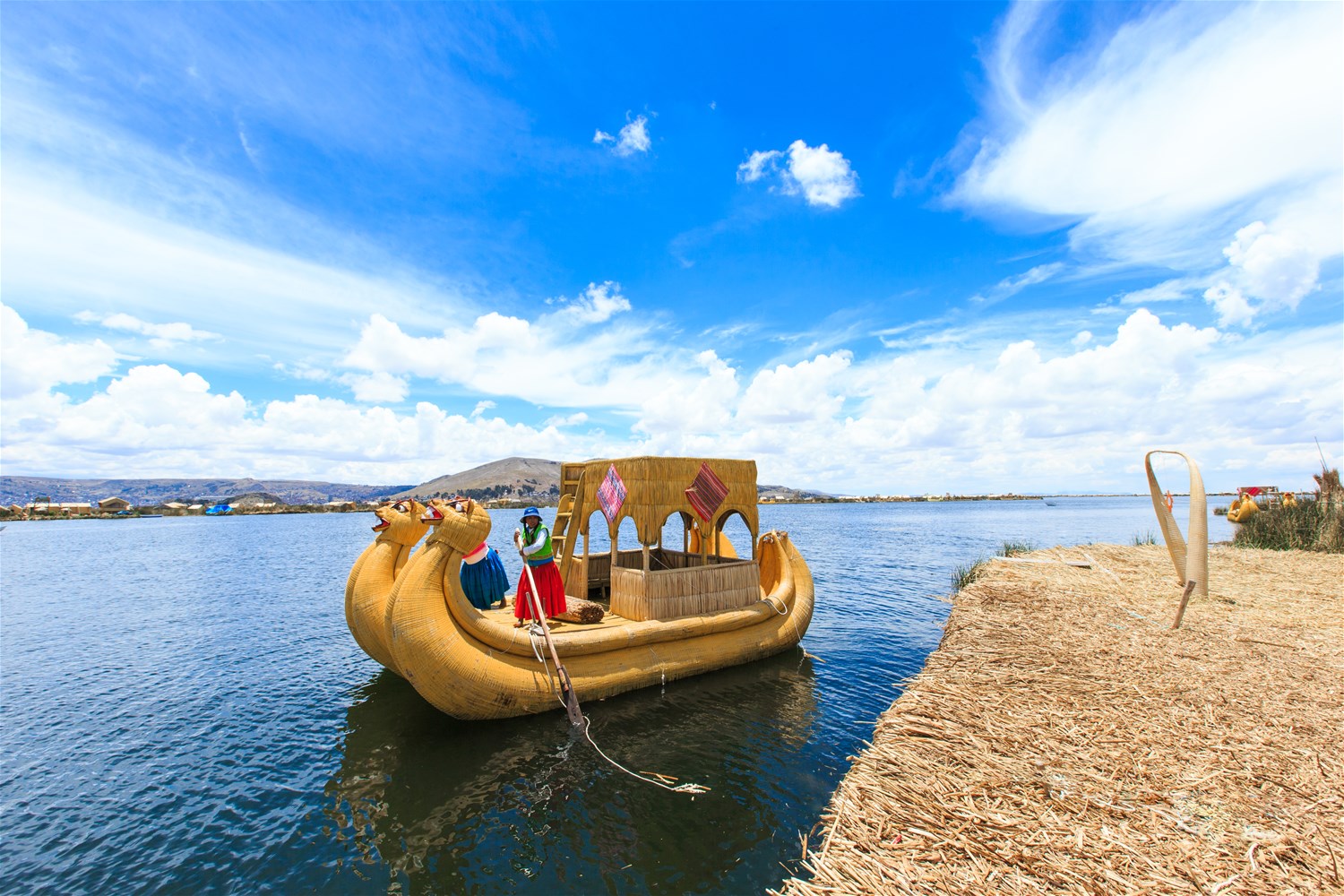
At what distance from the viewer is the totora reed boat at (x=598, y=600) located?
8820mm

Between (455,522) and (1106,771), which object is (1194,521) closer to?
(1106,771)

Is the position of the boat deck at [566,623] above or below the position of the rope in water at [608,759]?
above

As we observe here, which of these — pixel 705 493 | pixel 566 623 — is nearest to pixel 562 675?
pixel 566 623

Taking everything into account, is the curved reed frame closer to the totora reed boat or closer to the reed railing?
the totora reed boat

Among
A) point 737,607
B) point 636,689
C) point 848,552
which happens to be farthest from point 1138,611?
point 848,552

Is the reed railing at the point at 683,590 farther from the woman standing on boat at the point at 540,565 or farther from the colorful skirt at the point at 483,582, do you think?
the colorful skirt at the point at 483,582

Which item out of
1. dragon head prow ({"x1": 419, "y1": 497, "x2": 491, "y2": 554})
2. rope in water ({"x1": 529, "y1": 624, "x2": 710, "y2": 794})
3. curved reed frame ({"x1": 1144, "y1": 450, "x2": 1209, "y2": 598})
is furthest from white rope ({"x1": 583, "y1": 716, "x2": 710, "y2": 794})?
curved reed frame ({"x1": 1144, "y1": 450, "x2": 1209, "y2": 598})

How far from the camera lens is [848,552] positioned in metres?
39.9

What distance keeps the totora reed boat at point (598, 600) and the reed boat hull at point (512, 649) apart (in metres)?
0.02

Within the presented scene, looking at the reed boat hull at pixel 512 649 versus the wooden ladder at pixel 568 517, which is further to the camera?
the wooden ladder at pixel 568 517

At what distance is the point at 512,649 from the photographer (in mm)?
9461

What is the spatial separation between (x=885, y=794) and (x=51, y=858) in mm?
9659

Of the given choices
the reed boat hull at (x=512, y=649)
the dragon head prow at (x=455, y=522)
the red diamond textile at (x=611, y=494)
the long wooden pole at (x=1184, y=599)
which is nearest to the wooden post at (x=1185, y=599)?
the long wooden pole at (x=1184, y=599)

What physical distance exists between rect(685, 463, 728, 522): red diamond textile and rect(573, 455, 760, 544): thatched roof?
0.11 m
